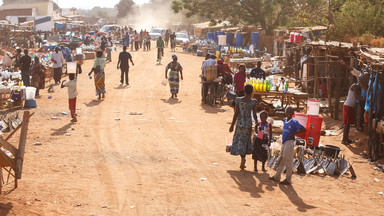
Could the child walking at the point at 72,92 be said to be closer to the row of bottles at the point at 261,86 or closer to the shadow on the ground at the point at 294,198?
the row of bottles at the point at 261,86

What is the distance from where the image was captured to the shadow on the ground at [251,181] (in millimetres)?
8336

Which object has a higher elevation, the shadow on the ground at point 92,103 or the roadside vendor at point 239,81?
the roadside vendor at point 239,81

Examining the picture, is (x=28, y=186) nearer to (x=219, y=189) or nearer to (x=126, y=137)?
(x=219, y=189)

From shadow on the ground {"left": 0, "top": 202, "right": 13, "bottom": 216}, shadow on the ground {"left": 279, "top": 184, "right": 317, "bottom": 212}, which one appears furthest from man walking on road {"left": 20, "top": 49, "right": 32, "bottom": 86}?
shadow on the ground {"left": 279, "top": 184, "right": 317, "bottom": 212}

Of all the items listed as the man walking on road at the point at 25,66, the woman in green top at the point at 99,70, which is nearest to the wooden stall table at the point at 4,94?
the man walking on road at the point at 25,66

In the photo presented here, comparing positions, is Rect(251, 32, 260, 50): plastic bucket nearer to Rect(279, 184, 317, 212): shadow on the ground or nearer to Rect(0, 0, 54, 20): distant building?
Rect(279, 184, 317, 212): shadow on the ground

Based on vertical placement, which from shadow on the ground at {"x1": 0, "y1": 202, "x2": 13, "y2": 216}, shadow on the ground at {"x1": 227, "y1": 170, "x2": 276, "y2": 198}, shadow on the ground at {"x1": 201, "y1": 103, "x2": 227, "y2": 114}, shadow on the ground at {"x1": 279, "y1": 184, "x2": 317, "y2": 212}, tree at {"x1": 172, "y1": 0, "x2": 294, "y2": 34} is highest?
tree at {"x1": 172, "y1": 0, "x2": 294, "y2": 34}

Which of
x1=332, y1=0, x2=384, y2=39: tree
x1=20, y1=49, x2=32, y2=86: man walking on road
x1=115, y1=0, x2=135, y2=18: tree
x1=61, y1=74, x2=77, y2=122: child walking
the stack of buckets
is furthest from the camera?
x1=115, y1=0, x2=135, y2=18: tree

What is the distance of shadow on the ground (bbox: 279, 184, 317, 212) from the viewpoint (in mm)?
7610

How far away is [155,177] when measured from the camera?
883 cm

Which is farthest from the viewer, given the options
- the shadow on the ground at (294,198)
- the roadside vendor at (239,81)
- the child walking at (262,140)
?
the roadside vendor at (239,81)

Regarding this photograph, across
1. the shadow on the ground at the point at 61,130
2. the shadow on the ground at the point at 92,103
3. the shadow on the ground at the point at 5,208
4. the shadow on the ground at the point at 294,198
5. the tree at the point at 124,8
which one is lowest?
the shadow on the ground at the point at 294,198

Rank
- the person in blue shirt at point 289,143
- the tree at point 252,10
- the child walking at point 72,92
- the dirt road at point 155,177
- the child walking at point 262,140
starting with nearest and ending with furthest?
the dirt road at point 155,177 < the person in blue shirt at point 289,143 < the child walking at point 262,140 < the child walking at point 72,92 < the tree at point 252,10

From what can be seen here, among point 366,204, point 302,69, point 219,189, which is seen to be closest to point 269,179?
point 219,189
